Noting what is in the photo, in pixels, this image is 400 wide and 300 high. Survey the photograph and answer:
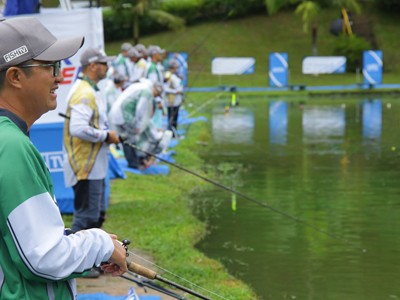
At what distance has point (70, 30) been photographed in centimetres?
933

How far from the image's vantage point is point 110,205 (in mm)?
10406

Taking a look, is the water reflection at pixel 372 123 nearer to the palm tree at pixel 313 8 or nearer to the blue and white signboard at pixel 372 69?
the blue and white signboard at pixel 372 69

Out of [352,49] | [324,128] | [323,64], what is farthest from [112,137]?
[352,49]

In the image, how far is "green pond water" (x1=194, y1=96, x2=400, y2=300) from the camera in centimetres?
732

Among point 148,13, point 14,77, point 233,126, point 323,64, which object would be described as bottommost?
point 323,64

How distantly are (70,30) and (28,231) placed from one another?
6.78m

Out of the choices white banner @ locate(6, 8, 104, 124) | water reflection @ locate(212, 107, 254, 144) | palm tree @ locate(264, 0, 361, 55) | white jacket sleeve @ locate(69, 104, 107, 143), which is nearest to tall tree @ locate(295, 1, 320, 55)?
palm tree @ locate(264, 0, 361, 55)

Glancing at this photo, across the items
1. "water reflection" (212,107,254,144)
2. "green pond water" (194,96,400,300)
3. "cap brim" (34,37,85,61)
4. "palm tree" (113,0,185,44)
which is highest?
"cap brim" (34,37,85,61)

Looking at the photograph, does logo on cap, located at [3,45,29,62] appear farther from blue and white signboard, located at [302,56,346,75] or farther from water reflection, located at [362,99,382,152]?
blue and white signboard, located at [302,56,346,75]

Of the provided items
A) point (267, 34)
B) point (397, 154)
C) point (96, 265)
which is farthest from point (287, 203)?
point (267, 34)

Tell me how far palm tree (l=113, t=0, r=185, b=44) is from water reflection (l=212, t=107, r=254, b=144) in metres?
18.7

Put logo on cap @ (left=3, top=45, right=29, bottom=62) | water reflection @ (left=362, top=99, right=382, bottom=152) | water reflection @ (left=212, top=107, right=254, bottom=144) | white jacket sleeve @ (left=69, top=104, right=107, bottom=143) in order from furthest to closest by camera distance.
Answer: water reflection @ (left=212, top=107, right=254, bottom=144)
water reflection @ (left=362, top=99, right=382, bottom=152)
white jacket sleeve @ (left=69, top=104, right=107, bottom=143)
logo on cap @ (left=3, top=45, right=29, bottom=62)

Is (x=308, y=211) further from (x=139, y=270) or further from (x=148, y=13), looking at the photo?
(x=148, y=13)

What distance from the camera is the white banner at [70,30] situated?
9258mm
